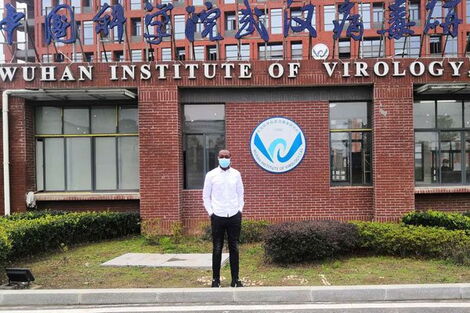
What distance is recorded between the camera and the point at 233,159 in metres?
11.8

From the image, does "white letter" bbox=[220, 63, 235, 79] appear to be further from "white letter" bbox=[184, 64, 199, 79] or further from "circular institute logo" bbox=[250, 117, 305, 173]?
"circular institute logo" bbox=[250, 117, 305, 173]

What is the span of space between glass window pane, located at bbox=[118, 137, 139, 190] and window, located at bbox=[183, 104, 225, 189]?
1.46m

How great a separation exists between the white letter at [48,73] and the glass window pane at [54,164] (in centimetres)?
175

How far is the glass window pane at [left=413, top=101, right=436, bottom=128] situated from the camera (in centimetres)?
1209

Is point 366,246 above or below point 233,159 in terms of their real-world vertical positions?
below

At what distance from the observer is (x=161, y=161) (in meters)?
11.5

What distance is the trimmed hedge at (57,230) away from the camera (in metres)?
8.29

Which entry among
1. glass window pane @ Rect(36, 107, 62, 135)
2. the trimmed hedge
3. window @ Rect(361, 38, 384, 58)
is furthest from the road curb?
window @ Rect(361, 38, 384, 58)

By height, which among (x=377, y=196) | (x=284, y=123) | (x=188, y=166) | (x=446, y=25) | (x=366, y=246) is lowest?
(x=366, y=246)

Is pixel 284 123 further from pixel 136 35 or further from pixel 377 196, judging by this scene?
pixel 136 35

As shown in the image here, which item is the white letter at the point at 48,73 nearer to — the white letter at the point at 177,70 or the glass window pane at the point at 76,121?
the glass window pane at the point at 76,121

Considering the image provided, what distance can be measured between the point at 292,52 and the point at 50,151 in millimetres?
33509

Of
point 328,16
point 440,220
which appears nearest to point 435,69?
point 440,220

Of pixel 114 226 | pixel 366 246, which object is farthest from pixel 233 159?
pixel 366 246
